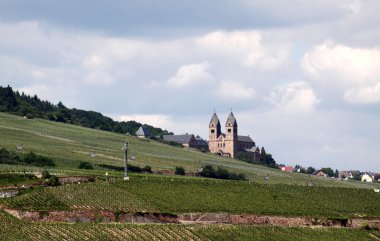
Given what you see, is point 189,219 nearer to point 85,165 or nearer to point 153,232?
point 153,232

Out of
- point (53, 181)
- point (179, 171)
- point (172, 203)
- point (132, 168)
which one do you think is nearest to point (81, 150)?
point (179, 171)

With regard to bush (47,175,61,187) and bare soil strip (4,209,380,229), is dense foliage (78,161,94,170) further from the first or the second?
bare soil strip (4,209,380,229)

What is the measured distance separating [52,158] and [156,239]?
62136 millimetres

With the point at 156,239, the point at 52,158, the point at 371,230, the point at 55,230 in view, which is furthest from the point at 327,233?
the point at 52,158

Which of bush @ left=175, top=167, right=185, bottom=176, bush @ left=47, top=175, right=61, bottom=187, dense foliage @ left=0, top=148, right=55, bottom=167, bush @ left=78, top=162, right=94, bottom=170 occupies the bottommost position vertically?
bush @ left=47, top=175, right=61, bottom=187

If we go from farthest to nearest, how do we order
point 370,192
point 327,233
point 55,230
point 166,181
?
point 370,192 → point 166,181 → point 327,233 → point 55,230

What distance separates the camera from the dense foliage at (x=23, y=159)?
5207 inches

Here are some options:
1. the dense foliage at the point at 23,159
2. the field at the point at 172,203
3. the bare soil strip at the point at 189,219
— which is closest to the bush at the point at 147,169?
the field at the point at 172,203

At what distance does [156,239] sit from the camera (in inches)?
3327

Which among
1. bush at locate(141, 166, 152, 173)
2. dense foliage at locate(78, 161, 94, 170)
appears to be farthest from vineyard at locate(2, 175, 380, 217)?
bush at locate(141, 166, 152, 173)

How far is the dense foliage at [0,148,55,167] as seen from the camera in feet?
434

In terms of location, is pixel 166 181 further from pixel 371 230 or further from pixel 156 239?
pixel 156 239

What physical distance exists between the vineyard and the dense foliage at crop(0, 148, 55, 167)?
22800 mm

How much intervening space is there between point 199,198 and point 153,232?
2234cm
